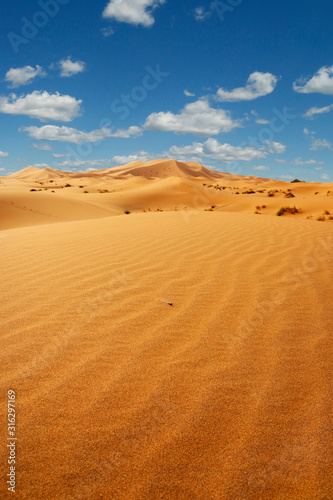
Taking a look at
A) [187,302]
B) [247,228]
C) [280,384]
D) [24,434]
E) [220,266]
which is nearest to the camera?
[24,434]

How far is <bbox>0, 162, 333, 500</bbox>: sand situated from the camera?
1.40 meters

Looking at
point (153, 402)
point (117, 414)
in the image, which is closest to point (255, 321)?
point (153, 402)

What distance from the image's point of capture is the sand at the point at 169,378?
140 centimetres

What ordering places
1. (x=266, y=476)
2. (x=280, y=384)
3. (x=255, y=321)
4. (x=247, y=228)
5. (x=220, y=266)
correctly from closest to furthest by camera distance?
(x=266, y=476), (x=280, y=384), (x=255, y=321), (x=220, y=266), (x=247, y=228)

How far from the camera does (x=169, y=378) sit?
1.99 m

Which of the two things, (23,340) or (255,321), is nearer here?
(23,340)

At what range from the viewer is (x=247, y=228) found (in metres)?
7.46

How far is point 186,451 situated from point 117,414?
1.35ft

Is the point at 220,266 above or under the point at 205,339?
above

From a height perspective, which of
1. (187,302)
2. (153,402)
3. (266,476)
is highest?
(187,302)

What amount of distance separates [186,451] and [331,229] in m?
7.52

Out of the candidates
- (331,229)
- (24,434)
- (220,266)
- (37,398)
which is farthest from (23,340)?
(331,229)

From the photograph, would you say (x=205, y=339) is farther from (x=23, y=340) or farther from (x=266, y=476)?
(x=23, y=340)

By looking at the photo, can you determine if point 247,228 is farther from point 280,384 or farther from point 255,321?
point 280,384
